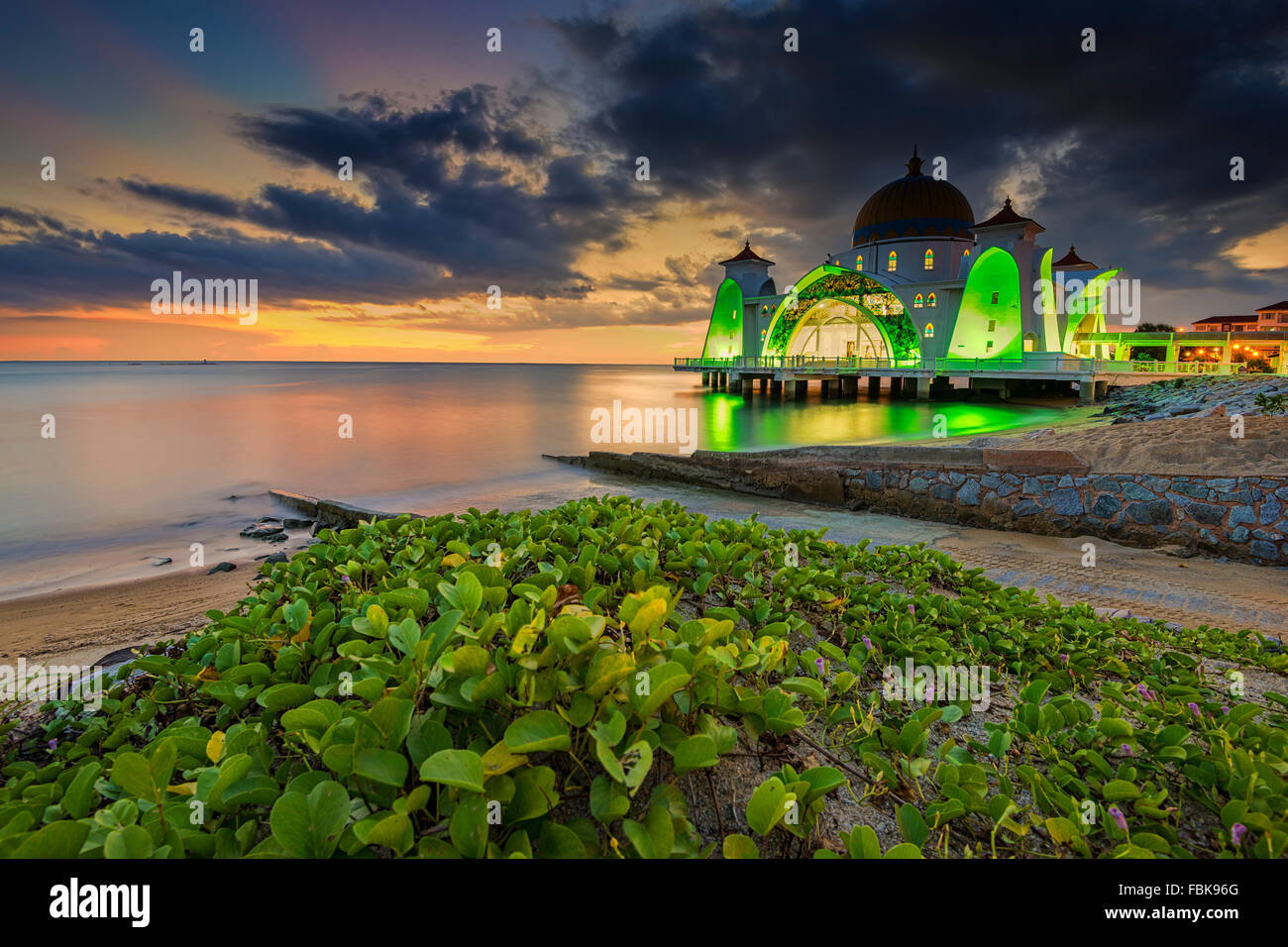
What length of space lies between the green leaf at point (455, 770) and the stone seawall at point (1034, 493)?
771 centimetres

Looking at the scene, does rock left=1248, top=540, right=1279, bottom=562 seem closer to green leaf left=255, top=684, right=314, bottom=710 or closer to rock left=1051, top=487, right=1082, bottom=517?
rock left=1051, top=487, right=1082, bottom=517

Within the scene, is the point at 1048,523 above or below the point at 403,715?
below

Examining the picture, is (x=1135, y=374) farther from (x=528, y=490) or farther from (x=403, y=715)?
(x=403, y=715)

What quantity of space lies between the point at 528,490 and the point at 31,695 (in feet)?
34.9

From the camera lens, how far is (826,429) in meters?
26.7

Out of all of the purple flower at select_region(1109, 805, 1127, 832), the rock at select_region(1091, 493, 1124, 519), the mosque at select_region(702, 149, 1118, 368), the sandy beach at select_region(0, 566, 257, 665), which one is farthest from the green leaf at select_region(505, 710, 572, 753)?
the mosque at select_region(702, 149, 1118, 368)

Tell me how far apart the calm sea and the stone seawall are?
1548 mm

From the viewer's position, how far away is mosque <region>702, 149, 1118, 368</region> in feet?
123

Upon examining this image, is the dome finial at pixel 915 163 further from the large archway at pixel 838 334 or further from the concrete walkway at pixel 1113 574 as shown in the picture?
the concrete walkway at pixel 1113 574

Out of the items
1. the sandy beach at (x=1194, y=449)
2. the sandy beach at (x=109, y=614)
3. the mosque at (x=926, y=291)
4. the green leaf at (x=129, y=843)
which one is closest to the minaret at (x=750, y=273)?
the mosque at (x=926, y=291)

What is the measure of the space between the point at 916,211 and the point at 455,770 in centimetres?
5469

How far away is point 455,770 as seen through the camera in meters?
0.92
